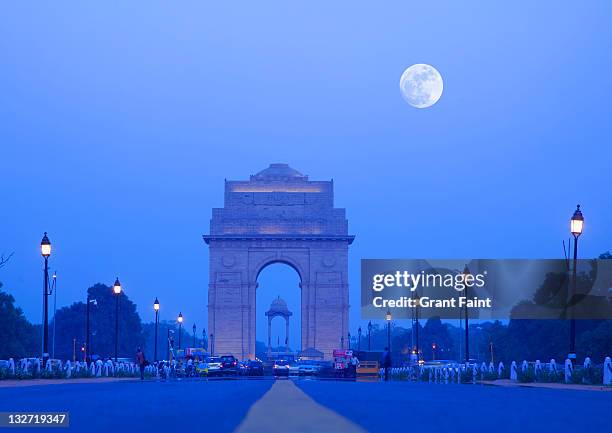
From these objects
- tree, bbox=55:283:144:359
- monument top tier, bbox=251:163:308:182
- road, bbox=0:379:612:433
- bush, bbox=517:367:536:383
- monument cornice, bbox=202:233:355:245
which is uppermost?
monument top tier, bbox=251:163:308:182

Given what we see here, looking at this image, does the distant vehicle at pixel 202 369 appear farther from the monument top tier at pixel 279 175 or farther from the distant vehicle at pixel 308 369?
the monument top tier at pixel 279 175

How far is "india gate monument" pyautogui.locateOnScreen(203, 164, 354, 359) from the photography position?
97.6m

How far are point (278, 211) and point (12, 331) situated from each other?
27427mm

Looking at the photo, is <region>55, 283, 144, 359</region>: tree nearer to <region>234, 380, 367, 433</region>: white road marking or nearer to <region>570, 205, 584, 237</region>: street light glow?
<region>570, 205, 584, 237</region>: street light glow

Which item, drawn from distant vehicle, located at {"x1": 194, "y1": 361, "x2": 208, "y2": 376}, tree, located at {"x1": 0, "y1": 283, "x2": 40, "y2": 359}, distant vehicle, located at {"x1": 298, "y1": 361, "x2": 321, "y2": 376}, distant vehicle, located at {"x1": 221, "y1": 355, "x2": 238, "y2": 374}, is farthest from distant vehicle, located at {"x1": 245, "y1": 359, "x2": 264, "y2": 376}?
tree, located at {"x1": 0, "y1": 283, "x2": 40, "y2": 359}

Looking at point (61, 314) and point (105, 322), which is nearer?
point (105, 322)

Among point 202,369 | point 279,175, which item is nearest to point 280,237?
point 279,175

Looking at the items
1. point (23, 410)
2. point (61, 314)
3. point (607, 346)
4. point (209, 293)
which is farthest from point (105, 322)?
point (23, 410)

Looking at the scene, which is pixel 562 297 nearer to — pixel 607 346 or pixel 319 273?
pixel 607 346

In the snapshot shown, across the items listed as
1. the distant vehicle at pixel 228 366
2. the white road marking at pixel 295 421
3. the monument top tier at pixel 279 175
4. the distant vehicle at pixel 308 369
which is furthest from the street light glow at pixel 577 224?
the monument top tier at pixel 279 175

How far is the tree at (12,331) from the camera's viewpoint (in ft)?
330

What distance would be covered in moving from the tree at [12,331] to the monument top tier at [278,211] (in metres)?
20.6

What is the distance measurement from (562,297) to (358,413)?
7148 centimetres

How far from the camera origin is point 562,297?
82.8 m
